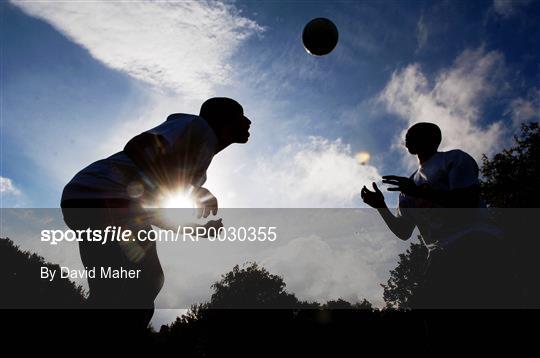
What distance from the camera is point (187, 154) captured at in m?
2.80

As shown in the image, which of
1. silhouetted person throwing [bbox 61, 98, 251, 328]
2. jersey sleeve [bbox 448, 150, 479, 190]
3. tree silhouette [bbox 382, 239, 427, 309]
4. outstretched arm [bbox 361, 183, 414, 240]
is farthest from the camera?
tree silhouette [bbox 382, 239, 427, 309]

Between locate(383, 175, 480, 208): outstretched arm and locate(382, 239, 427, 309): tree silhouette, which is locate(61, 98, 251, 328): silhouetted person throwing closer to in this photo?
locate(383, 175, 480, 208): outstretched arm

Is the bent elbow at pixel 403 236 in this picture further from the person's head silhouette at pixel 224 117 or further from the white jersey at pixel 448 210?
the person's head silhouette at pixel 224 117

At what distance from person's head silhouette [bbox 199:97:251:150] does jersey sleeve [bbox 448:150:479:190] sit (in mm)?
2453

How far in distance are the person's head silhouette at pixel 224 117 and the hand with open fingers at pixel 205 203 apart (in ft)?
2.08

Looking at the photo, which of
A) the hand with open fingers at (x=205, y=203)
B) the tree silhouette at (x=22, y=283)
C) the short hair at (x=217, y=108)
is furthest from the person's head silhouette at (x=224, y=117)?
the tree silhouette at (x=22, y=283)

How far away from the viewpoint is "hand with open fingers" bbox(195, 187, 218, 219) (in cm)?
374

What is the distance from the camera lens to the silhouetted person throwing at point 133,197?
93.7 inches

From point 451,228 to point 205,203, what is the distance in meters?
2.79
